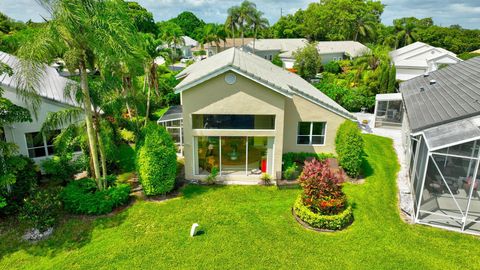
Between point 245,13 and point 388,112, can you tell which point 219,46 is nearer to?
point 245,13

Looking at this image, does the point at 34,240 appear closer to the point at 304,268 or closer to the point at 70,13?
the point at 70,13

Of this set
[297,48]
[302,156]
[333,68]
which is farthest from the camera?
[297,48]

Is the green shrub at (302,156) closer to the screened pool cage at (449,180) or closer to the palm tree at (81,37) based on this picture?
the screened pool cage at (449,180)

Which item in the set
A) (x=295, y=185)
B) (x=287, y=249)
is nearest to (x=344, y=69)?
(x=295, y=185)

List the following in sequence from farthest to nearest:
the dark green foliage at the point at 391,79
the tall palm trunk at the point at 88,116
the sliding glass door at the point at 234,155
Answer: the dark green foliage at the point at 391,79 → the sliding glass door at the point at 234,155 → the tall palm trunk at the point at 88,116

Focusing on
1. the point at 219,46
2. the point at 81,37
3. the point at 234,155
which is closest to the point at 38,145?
the point at 81,37

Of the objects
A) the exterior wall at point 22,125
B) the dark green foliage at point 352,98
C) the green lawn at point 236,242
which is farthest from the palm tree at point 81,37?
the dark green foliage at point 352,98
